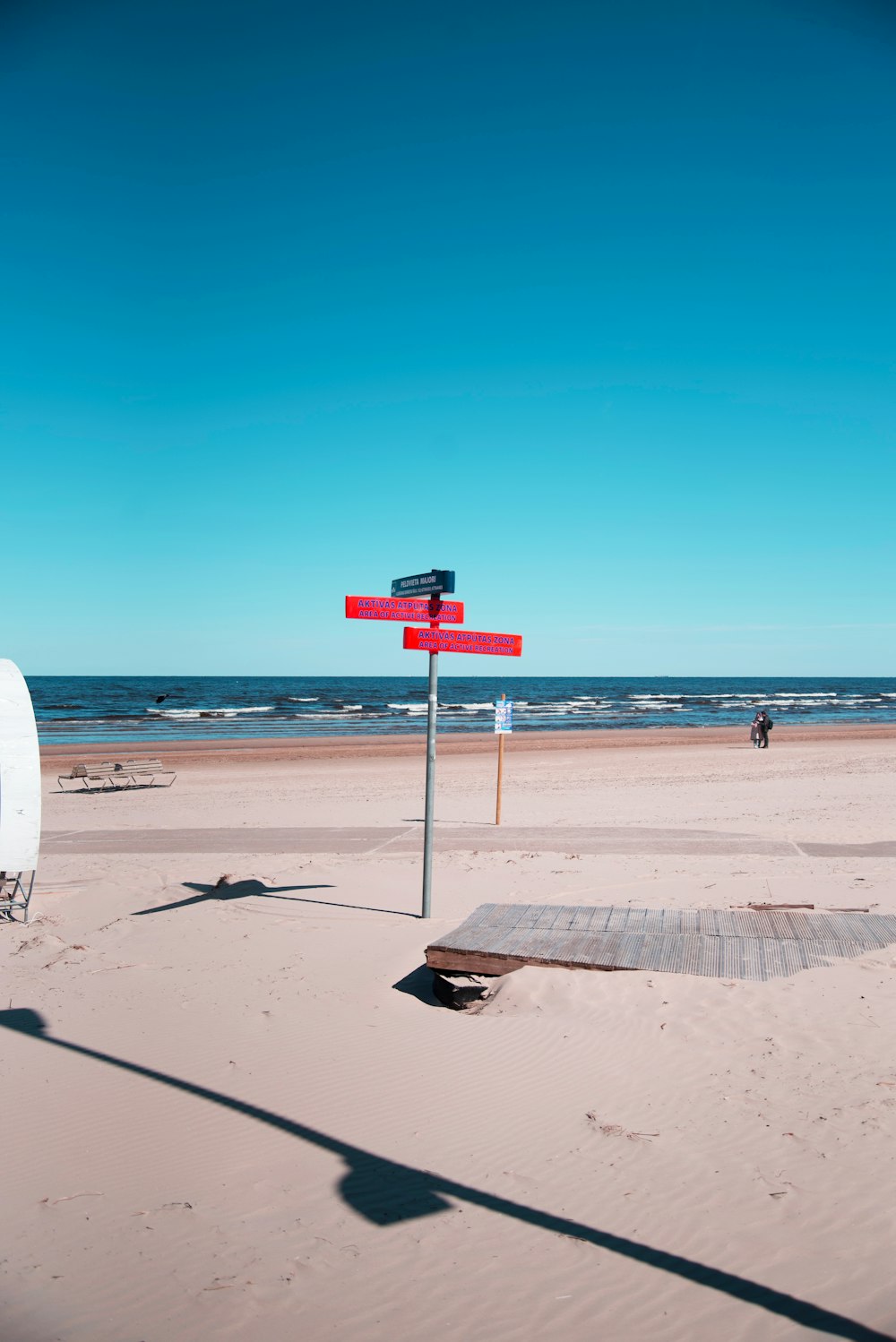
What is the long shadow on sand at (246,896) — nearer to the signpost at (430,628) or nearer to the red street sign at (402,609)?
the signpost at (430,628)

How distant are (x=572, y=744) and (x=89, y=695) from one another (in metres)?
59.1

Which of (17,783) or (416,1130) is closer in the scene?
(416,1130)

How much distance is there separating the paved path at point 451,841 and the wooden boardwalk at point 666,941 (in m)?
4.31

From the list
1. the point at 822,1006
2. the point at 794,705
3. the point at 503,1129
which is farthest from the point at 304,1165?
the point at 794,705

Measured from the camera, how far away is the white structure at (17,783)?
7.47m

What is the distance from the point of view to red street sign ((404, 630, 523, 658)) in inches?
306

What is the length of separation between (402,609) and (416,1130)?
4.48 metres

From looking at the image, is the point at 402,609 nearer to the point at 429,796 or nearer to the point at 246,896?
the point at 429,796

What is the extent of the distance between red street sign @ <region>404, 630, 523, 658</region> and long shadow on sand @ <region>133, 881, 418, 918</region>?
8.85 feet

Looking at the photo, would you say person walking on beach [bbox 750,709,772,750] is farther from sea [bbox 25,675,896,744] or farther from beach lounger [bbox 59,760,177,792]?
beach lounger [bbox 59,760,177,792]

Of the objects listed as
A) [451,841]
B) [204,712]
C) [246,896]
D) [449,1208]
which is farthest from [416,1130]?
[204,712]

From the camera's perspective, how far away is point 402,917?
8445 mm

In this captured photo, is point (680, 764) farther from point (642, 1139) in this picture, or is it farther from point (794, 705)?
point (794, 705)

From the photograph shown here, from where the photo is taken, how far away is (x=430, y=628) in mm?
7883
